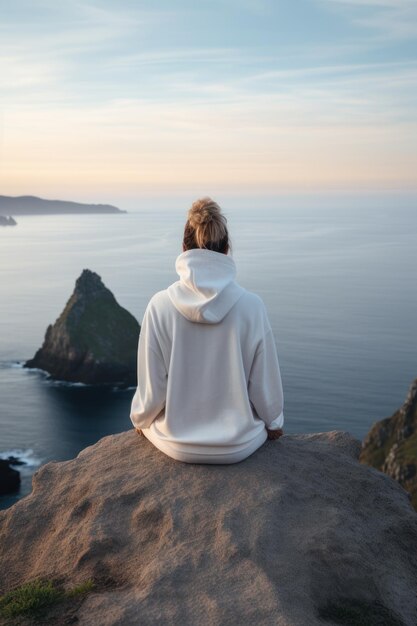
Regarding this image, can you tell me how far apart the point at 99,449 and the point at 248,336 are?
2844mm

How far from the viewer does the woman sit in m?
7.60

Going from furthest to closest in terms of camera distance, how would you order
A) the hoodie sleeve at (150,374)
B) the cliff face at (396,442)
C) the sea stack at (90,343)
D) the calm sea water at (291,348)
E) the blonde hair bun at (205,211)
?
the sea stack at (90,343), the calm sea water at (291,348), the cliff face at (396,442), the hoodie sleeve at (150,374), the blonde hair bun at (205,211)

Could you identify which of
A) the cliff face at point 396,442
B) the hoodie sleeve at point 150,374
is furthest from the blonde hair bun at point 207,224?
the cliff face at point 396,442

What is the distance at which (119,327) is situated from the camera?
10925cm

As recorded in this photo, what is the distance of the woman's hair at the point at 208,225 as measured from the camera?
7.50 meters

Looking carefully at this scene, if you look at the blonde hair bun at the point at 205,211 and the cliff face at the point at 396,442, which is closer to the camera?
the blonde hair bun at the point at 205,211

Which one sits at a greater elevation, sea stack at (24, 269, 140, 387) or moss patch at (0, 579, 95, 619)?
moss patch at (0, 579, 95, 619)

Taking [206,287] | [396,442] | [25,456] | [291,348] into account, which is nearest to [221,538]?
[206,287]

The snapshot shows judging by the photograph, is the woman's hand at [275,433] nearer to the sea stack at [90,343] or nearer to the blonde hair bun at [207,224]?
the blonde hair bun at [207,224]

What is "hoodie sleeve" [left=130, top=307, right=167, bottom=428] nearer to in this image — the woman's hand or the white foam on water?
the woman's hand

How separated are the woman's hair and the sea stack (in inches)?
3674

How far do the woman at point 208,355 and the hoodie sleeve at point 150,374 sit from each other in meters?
0.01

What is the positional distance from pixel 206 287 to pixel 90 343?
100m

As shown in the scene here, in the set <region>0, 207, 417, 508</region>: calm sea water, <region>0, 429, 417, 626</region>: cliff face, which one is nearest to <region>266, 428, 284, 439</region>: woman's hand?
<region>0, 429, 417, 626</region>: cliff face
